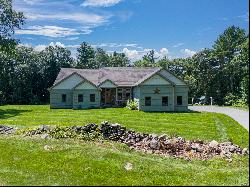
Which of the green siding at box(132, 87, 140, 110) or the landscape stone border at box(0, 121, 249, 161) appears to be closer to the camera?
the landscape stone border at box(0, 121, 249, 161)

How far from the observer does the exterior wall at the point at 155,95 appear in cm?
4922

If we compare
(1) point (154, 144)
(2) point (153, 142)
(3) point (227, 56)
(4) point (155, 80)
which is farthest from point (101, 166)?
(3) point (227, 56)

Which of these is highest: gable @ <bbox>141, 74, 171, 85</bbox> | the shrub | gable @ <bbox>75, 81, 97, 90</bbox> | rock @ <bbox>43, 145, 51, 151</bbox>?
gable @ <bbox>141, 74, 171, 85</bbox>

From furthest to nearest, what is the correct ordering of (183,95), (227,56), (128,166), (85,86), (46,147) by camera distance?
1. (227,56)
2. (85,86)
3. (183,95)
4. (46,147)
5. (128,166)

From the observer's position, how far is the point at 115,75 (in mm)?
59844

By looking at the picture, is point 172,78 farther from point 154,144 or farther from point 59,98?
point 154,144

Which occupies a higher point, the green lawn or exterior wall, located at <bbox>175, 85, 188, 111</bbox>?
exterior wall, located at <bbox>175, 85, 188, 111</bbox>

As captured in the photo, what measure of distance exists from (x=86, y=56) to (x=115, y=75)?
46369 millimetres

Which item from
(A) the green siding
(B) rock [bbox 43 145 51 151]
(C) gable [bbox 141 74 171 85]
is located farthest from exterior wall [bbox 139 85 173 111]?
(B) rock [bbox 43 145 51 151]

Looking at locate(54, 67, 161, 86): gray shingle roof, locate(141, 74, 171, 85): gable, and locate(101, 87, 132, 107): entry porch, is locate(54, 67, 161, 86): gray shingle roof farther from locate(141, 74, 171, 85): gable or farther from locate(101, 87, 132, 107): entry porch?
locate(141, 74, 171, 85): gable

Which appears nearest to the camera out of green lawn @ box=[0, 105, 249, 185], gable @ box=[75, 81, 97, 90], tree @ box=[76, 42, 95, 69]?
green lawn @ box=[0, 105, 249, 185]

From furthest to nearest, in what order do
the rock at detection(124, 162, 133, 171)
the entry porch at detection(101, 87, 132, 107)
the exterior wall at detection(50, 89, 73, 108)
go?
the entry porch at detection(101, 87, 132, 107)
the exterior wall at detection(50, 89, 73, 108)
the rock at detection(124, 162, 133, 171)

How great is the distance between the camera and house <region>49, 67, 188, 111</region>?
162ft

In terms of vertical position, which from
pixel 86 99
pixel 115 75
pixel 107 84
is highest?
pixel 115 75
